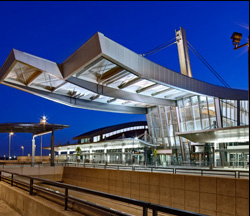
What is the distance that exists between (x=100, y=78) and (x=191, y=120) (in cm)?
1658

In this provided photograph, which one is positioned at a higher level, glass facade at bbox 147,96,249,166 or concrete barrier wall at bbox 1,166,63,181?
glass facade at bbox 147,96,249,166

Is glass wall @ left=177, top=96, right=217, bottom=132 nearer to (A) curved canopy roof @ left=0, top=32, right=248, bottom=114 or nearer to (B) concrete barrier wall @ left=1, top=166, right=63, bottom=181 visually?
(A) curved canopy roof @ left=0, top=32, right=248, bottom=114

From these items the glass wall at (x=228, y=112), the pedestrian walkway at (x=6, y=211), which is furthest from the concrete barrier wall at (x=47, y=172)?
the pedestrian walkway at (x=6, y=211)

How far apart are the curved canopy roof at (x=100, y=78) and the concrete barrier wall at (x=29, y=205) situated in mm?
16118

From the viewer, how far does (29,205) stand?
8445 millimetres

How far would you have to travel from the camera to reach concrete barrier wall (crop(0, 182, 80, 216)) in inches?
269

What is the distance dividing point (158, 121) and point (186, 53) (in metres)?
13.4

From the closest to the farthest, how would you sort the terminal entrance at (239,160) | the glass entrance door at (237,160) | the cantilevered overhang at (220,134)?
the cantilevered overhang at (220,134)
the terminal entrance at (239,160)
the glass entrance door at (237,160)

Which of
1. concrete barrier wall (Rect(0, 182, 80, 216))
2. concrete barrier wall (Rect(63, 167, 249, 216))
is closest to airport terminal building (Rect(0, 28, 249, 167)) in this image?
concrete barrier wall (Rect(63, 167, 249, 216))

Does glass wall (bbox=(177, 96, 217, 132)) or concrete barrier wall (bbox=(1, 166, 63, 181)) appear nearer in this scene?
concrete barrier wall (bbox=(1, 166, 63, 181))

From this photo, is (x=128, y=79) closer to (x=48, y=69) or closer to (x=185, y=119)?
(x=48, y=69)

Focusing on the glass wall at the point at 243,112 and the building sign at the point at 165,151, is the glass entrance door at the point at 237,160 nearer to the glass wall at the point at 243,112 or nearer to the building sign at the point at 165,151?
the glass wall at the point at 243,112

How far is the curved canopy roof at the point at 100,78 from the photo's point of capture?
2656 cm

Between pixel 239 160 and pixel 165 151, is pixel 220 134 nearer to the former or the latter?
pixel 239 160
